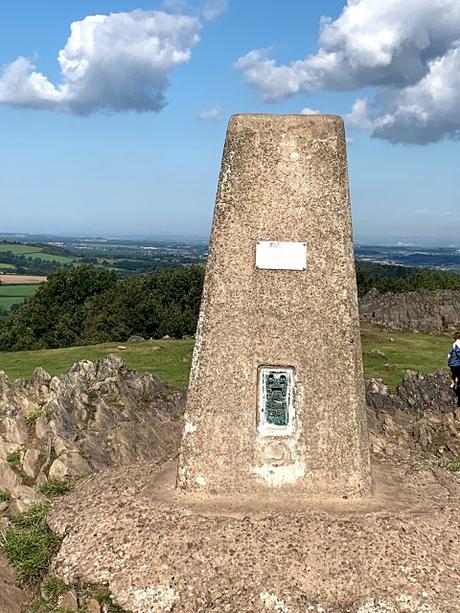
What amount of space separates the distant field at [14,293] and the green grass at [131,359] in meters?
67.6

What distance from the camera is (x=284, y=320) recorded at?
841 centimetres

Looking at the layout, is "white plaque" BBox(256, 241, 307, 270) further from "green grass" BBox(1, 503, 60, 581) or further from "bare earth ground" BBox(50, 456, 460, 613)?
"green grass" BBox(1, 503, 60, 581)

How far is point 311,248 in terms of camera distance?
8.39 meters

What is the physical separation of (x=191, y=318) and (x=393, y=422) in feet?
118

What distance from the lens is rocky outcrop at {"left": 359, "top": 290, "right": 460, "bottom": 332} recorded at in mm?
31328

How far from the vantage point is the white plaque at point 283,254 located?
27.5 ft

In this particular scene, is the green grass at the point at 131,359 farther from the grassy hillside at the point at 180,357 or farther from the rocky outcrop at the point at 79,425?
the rocky outcrop at the point at 79,425

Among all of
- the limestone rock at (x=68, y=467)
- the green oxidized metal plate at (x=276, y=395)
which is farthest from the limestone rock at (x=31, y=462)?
the green oxidized metal plate at (x=276, y=395)

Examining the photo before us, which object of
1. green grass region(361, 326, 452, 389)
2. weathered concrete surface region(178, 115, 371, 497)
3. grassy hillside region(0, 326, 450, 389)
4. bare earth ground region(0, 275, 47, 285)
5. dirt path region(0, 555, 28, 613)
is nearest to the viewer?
dirt path region(0, 555, 28, 613)

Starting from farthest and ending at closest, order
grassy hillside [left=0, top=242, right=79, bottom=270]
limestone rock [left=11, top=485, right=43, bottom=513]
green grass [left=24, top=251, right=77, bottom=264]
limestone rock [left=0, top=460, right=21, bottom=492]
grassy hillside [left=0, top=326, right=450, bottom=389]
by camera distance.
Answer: green grass [left=24, top=251, right=77, bottom=264], grassy hillside [left=0, top=242, right=79, bottom=270], grassy hillside [left=0, top=326, right=450, bottom=389], limestone rock [left=0, top=460, right=21, bottom=492], limestone rock [left=11, top=485, right=43, bottom=513]

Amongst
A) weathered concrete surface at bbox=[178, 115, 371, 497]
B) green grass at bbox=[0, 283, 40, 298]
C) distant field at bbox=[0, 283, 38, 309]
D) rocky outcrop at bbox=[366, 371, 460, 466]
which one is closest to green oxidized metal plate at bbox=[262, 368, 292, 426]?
weathered concrete surface at bbox=[178, 115, 371, 497]

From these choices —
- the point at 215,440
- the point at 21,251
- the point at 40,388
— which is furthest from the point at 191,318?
the point at 21,251

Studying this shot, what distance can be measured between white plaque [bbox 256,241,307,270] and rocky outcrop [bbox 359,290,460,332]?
23716 millimetres

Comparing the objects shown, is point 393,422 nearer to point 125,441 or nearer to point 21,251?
point 125,441
